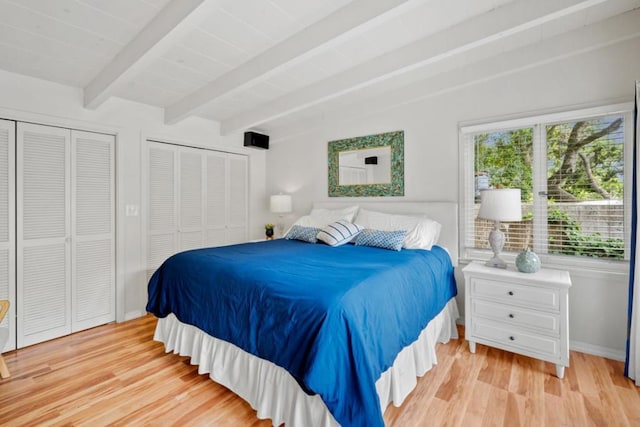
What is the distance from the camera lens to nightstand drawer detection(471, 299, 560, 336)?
2.08 m

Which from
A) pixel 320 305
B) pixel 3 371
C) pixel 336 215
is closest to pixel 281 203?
pixel 336 215

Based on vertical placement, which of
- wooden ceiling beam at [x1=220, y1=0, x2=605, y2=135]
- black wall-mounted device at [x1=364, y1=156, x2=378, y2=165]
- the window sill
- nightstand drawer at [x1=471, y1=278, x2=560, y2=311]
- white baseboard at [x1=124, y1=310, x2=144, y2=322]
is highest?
wooden ceiling beam at [x1=220, y1=0, x2=605, y2=135]

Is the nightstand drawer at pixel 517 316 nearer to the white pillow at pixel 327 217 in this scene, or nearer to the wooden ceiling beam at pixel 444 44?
the white pillow at pixel 327 217

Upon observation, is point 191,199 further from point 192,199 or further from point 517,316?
point 517,316

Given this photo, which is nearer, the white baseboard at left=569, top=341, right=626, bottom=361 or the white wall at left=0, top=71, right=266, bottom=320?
the white baseboard at left=569, top=341, right=626, bottom=361

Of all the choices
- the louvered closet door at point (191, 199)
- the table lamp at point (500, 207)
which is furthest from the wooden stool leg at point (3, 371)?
the table lamp at point (500, 207)

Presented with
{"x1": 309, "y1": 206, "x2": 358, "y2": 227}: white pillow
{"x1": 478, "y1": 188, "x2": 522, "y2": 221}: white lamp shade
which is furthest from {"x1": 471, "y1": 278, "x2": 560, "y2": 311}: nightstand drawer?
{"x1": 309, "y1": 206, "x2": 358, "y2": 227}: white pillow

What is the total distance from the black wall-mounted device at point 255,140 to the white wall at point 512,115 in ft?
2.55

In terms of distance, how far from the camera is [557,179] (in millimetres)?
2498

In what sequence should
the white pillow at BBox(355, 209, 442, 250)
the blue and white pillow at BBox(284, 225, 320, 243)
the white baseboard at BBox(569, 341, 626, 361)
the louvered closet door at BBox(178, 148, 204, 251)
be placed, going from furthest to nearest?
the louvered closet door at BBox(178, 148, 204, 251), the blue and white pillow at BBox(284, 225, 320, 243), the white pillow at BBox(355, 209, 442, 250), the white baseboard at BBox(569, 341, 626, 361)

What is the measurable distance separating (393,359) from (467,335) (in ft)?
3.64

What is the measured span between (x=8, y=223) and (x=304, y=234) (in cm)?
255

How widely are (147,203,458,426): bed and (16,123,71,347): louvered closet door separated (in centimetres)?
110

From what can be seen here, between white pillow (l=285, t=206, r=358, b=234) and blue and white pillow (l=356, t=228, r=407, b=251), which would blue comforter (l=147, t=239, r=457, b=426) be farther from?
white pillow (l=285, t=206, r=358, b=234)
